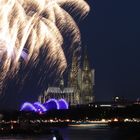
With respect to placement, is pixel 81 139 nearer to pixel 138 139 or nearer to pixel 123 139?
pixel 123 139

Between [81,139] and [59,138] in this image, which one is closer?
[59,138]

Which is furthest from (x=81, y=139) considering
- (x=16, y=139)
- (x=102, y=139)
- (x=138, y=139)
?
(x=138, y=139)

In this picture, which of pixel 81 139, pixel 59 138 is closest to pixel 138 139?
pixel 59 138

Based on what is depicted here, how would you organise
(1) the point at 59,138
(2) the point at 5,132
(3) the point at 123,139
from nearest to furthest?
(1) the point at 59,138 < (3) the point at 123,139 < (2) the point at 5,132

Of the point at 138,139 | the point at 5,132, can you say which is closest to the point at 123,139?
the point at 138,139

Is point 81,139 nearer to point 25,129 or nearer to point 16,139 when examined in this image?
point 16,139

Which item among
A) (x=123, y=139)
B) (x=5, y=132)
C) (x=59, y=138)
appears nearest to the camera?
(x=59, y=138)

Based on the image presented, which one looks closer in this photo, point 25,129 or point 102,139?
point 102,139
